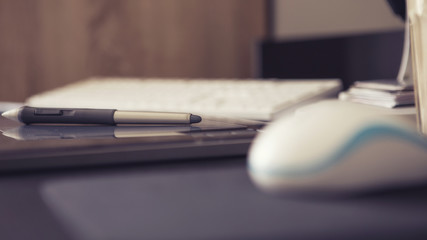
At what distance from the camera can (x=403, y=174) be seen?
245 mm

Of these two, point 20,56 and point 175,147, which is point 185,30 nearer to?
point 20,56

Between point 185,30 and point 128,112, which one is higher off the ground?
point 185,30

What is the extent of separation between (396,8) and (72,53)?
0.70 metres

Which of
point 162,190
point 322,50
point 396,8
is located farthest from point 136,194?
point 322,50

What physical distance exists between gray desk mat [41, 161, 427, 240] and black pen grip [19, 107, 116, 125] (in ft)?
0.40

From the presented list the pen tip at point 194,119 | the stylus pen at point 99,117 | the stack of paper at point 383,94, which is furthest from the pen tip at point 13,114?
the stack of paper at point 383,94

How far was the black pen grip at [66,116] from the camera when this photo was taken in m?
0.38

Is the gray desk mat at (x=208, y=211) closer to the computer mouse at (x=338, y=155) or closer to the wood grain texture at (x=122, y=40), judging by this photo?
the computer mouse at (x=338, y=155)

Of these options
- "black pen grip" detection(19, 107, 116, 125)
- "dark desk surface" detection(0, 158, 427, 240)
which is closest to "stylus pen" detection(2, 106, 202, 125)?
"black pen grip" detection(19, 107, 116, 125)

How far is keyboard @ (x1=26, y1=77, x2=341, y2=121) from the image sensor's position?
578mm

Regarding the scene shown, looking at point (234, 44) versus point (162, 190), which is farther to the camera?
point (234, 44)

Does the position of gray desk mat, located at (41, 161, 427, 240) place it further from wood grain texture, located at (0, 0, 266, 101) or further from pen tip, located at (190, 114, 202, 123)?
wood grain texture, located at (0, 0, 266, 101)

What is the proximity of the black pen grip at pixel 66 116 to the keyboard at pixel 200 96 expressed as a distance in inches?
7.2

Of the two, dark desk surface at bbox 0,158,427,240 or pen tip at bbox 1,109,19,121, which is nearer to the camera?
dark desk surface at bbox 0,158,427,240
